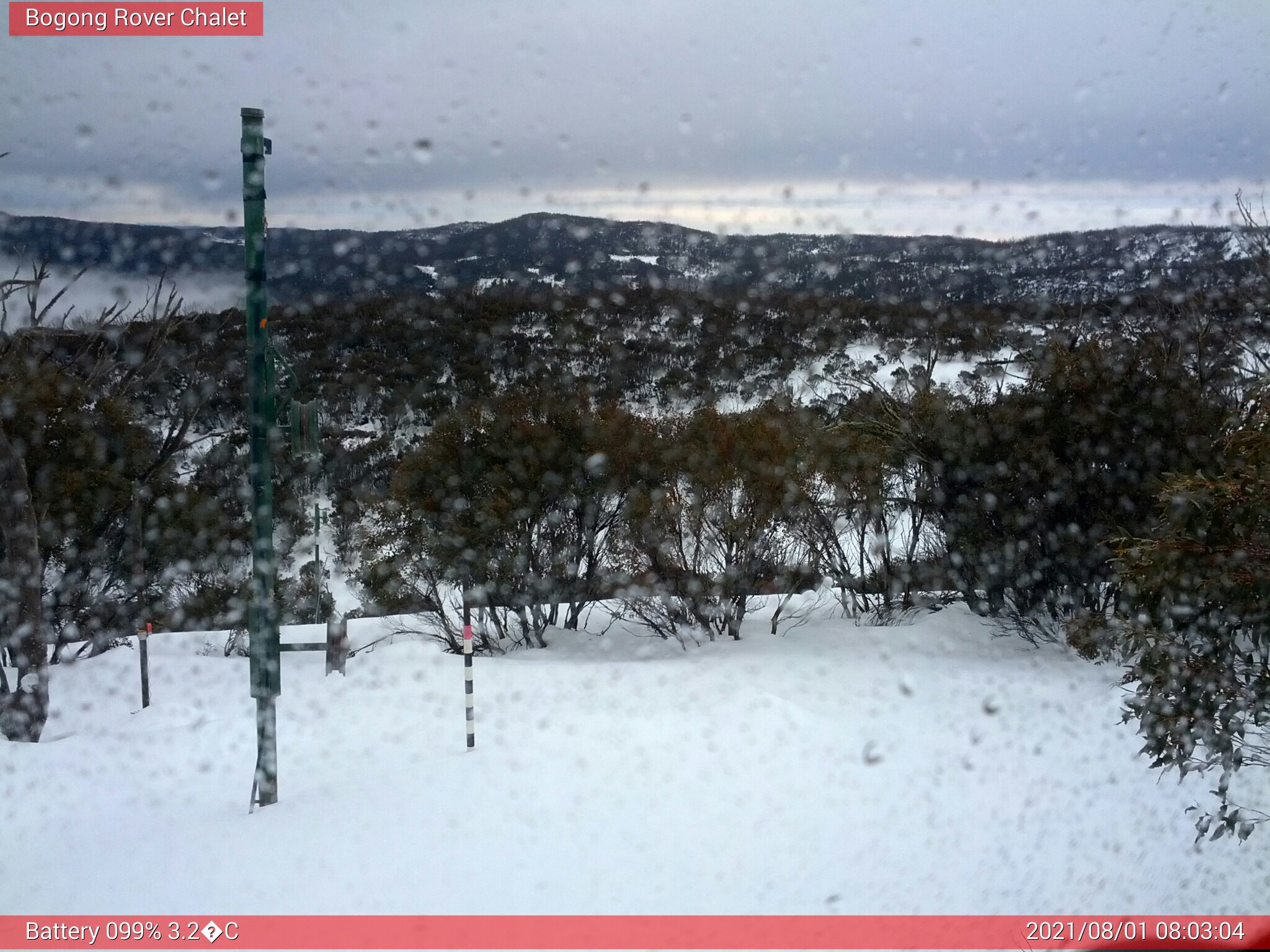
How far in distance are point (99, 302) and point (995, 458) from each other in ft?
32.5

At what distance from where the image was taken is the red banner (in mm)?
4020

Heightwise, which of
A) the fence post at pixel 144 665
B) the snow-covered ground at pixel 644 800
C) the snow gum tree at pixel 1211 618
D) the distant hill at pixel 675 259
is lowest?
the fence post at pixel 144 665

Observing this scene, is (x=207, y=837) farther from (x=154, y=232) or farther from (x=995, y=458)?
(x=995, y=458)

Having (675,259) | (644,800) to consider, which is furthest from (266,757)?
(675,259)

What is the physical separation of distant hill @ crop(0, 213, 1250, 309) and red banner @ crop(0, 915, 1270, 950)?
23.0 feet

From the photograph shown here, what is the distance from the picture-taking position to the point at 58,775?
24.0 feet

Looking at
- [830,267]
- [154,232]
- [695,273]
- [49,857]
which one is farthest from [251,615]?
[695,273]

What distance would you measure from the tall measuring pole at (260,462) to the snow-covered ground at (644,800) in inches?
23.0

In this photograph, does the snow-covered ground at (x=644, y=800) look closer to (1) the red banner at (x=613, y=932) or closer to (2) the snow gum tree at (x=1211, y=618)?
(1) the red banner at (x=613, y=932)

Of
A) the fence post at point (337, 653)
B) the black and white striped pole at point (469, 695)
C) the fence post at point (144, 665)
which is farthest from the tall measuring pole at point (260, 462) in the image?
the fence post at point (144, 665)

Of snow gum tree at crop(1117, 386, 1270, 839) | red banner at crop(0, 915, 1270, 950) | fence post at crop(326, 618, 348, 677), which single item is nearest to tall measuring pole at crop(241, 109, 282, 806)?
red banner at crop(0, 915, 1270, 950)

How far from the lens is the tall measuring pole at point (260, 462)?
19.0 feet

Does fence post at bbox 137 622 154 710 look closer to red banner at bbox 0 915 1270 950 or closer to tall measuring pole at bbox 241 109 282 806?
tall measuring pole at bbox 241 109 282 806

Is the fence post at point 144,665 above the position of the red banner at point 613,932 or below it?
below
